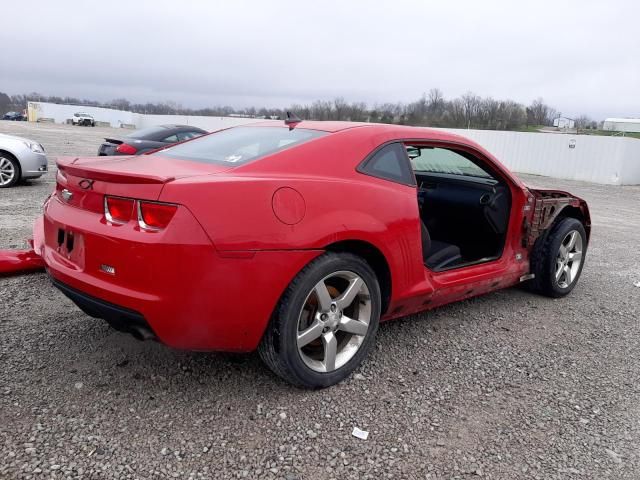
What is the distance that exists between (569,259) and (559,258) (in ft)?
0.76

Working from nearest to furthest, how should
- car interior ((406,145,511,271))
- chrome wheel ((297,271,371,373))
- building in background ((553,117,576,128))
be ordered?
chrome wheel ((297,271,371,373)) < car interior ((406,145,511,271)) < building in background ((553,117,576,128))

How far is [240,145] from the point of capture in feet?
10.7

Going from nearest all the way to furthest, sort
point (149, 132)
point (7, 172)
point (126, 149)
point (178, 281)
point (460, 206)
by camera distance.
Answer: point (178, 281) < point (460, 206) < point (7, 172) < point (126, 149) < point (149, 132)

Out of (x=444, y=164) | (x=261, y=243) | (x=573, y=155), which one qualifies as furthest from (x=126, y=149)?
(x=573, y=155)

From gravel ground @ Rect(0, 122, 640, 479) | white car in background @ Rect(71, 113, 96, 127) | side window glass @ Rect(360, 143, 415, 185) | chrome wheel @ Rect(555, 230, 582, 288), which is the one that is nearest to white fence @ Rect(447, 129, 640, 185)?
chrome wheel @ Rect(555, 230, 582, 288)

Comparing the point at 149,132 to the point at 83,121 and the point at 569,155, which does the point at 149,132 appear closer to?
the point at 569,155

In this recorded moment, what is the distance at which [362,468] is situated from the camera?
2.31 metres

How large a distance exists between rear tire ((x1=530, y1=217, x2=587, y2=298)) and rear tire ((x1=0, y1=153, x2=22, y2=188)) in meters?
8.74

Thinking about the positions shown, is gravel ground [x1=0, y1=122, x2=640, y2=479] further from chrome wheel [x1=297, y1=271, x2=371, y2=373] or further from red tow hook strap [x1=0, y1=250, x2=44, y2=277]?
red tow hook strap [x1=0, y1=250, x2=44, y2=277]

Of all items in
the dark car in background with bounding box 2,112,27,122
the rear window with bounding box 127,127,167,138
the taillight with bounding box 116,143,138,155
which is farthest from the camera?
the dark car in background with bounding box 2,112,27,122

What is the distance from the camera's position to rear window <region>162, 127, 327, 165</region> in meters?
2.97

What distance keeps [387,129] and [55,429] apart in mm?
2429

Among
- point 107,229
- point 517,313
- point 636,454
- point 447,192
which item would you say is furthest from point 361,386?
point 447,192

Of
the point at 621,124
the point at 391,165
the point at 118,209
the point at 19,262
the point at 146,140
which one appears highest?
the point at 621,124
